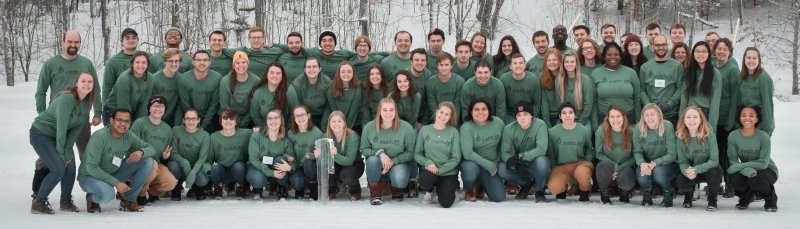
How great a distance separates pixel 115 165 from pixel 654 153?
4683 millimetres

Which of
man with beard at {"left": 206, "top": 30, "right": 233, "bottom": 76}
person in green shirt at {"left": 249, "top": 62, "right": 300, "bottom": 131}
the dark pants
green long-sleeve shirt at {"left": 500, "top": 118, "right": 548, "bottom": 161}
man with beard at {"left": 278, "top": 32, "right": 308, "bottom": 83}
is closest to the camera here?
the dark pants

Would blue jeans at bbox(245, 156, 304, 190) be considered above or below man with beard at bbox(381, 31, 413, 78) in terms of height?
below

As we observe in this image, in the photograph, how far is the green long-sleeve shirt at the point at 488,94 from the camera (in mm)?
8641

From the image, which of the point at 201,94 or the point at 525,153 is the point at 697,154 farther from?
the point at 201,94

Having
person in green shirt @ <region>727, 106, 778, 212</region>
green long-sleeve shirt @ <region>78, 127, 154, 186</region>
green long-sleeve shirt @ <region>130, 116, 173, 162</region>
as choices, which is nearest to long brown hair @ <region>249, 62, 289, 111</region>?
green long-sleeve shirt @ <region>130, 116, 173, 162</region>

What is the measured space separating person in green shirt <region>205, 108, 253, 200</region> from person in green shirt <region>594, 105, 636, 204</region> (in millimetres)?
3250

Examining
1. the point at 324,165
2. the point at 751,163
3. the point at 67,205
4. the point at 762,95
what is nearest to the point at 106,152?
the point at 67,205

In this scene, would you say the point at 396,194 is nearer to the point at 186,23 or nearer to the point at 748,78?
the point at 748,78

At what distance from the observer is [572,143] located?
816 centimetres

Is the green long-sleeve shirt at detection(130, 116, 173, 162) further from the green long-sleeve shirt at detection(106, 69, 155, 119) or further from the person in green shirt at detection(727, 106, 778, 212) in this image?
the person in green shirt at detection(727, 106, 778, 212)

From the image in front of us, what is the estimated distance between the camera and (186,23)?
21203 millimetres

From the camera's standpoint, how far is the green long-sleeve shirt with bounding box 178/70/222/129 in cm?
857

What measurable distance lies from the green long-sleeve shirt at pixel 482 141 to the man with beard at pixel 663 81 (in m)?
1.57

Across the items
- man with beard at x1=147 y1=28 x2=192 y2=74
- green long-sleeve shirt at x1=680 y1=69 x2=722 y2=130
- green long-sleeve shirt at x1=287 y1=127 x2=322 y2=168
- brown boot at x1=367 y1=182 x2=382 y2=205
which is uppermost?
man with beard at x1=147 y1=28 x2=192 y2=74
